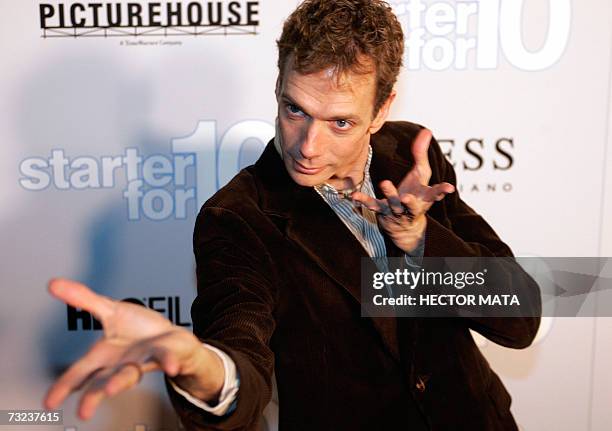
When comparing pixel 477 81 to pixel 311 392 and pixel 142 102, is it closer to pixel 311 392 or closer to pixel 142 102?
pixel 142 102

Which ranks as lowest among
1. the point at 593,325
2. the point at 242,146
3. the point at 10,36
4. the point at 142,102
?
the point at 593,325

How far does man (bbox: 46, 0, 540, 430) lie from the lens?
54.7 inches

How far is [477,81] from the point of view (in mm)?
2422

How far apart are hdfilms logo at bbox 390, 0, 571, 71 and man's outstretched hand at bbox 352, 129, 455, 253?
107 centimetres

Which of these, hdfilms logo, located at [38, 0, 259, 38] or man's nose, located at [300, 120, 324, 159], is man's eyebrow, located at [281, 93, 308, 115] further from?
hdfilms logo, located at [38, 0, 259, 38]

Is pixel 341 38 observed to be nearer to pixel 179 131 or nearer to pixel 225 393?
pixel 225 393

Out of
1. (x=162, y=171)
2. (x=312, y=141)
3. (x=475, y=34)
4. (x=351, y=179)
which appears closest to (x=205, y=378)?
(x=312, y=141)

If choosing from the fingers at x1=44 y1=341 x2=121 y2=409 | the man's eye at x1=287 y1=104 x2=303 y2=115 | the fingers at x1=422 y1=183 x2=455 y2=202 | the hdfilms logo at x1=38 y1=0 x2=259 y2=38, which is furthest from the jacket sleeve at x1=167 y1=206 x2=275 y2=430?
the hdfilms logo at x1=38 y1=0 x2=259 y2=38

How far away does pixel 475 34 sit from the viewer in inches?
93.9

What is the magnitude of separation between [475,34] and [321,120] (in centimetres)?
115

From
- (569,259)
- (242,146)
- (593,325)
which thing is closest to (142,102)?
(242,146)

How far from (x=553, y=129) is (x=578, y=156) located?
0.45 ft

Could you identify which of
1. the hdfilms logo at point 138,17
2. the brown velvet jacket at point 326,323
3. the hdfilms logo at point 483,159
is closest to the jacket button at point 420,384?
the brown velvet jacket at point 326,323

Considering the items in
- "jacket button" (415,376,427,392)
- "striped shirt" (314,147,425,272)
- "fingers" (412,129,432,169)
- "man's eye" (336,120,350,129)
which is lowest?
"jacket button" (415,376,427,392)
